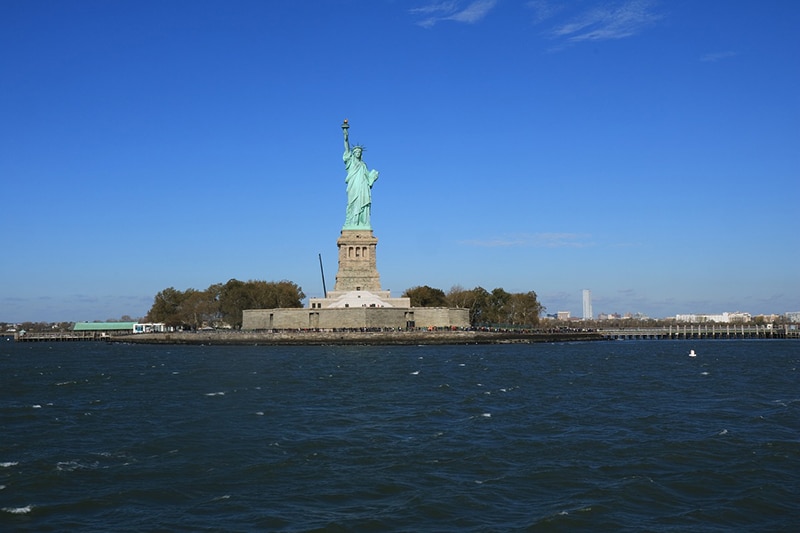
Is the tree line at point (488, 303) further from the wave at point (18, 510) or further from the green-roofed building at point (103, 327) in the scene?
the wave at point (18, 510)

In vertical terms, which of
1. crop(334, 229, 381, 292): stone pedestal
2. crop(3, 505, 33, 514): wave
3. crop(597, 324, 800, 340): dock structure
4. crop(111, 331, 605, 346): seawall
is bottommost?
crop(3, 505, 33, 514): wave

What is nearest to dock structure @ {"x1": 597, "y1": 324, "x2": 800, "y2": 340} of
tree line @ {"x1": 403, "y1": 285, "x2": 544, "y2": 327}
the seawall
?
tree line @ {"x1": 403, "y1": 285, "x2": 544, "y2": 327}

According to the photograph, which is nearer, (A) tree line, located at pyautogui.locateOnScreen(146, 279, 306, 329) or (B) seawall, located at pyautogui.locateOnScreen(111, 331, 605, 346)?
(B) seawall, located at pyautogui.locateOnScreen(111, 331, 605, 346)

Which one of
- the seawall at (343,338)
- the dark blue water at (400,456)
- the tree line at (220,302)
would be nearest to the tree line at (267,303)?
the tree line at (220,302)

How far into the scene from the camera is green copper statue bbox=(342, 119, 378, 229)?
282 ft

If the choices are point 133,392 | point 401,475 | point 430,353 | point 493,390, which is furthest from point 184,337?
point 401,475

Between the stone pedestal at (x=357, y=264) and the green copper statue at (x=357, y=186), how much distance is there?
70.1 inches

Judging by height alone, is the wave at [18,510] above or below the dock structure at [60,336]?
below

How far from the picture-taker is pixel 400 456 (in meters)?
18.5

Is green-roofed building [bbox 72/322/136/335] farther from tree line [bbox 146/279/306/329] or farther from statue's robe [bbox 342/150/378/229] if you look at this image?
statue's robe [bbox 342/150/378/229]

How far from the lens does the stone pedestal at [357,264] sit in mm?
83375

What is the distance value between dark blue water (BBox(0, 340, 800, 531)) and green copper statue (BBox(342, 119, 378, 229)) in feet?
169

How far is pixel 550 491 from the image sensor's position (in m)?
15.4

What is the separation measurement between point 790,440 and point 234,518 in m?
14.5
